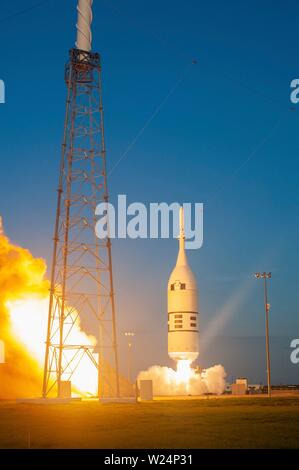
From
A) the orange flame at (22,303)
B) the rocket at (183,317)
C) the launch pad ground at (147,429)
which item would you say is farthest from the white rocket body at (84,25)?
the launch pad ground at (147,429)

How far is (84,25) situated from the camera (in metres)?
55.3

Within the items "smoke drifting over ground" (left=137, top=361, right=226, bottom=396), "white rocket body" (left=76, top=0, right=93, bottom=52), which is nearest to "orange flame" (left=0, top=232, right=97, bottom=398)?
"smoke drifting over ground" (left=137, top=361, right=226, bottom=396)

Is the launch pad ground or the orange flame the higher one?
the orange flame

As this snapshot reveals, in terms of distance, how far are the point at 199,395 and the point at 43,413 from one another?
37.0 meters

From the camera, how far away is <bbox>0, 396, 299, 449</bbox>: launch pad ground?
946 inches

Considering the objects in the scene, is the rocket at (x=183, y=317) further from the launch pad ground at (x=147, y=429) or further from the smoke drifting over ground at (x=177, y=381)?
the launch pad ground at (x=147, y=429)

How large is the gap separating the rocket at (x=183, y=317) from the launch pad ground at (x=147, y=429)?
32.5 metres

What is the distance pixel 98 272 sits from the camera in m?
54.7

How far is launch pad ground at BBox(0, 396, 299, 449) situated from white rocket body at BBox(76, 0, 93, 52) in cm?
3049

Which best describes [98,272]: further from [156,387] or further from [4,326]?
[156,387]

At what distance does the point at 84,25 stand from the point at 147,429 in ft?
121

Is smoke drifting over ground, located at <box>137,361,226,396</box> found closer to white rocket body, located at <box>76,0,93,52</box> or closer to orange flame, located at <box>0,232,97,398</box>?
orange flame, located at <box>0,232,97,398</box>

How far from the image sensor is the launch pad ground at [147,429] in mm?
24031

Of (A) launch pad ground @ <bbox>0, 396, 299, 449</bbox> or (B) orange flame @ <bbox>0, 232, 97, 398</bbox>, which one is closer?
(A) launch pad ground @ <bbox>0, 396, 299, 449</bbox>
